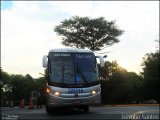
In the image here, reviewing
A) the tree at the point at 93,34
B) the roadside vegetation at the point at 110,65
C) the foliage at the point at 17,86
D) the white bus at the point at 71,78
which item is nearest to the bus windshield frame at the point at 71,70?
the white bus at the point at 71,78

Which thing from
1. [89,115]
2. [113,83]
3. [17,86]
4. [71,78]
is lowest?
[89,115]

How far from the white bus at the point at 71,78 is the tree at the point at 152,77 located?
55.9m

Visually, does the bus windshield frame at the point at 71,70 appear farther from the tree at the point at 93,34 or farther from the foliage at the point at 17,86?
the foliage at the point at 17,86

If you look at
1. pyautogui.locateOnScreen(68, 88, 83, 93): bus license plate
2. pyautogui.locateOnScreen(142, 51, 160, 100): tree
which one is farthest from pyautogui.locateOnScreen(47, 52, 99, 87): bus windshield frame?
pyautogui.locateOnScreen(142, 51, 160, 100): tree

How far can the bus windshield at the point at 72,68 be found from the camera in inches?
816

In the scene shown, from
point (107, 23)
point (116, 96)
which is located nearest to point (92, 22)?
point (107, 23)

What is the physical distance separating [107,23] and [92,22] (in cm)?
201

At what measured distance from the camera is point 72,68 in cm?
2098

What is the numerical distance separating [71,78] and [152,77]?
5755 centimetres

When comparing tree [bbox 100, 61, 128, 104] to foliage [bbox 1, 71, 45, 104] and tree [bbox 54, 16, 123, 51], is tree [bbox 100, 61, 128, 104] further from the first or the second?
foliage [bbox 1, 71, 45, 104]

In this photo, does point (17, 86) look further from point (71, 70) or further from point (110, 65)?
point (71, 70)

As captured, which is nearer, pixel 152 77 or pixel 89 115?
pixel 89 115

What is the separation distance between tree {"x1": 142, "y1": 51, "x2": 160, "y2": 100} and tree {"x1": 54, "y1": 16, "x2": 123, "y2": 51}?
62.2ft

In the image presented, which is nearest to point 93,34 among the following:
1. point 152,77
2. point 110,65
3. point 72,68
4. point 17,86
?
point 110,65
